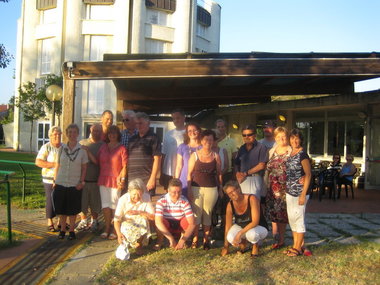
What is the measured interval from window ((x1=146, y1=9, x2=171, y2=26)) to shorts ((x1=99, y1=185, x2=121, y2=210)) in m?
24.6

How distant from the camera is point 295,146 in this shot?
4.79 metres

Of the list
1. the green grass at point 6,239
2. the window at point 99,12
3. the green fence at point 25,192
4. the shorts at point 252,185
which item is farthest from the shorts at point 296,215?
the window at point 99,12

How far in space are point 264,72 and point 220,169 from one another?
183 centimetres

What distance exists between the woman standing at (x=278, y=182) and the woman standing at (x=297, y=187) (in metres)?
0.08

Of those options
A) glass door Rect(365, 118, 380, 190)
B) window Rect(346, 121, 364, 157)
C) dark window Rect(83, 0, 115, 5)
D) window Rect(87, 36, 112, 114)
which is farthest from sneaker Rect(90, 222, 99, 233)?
dark window Rect(83, 0, 115, 5)

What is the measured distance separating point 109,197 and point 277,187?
7.25ft

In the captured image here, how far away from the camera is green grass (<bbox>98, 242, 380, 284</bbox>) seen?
4.01 meters

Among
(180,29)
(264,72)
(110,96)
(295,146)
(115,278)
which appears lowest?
(115,278)

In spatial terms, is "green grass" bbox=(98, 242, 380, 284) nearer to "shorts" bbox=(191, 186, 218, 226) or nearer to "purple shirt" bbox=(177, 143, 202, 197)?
"shorts" bbox=(191, 186, 218, 226)

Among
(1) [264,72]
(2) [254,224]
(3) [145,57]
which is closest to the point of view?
(2) [254,224]

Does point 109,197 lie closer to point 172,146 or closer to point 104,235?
point 104,235

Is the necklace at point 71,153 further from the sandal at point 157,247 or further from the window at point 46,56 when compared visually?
the window at point 46,56

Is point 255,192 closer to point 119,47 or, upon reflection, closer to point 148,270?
point 148,270

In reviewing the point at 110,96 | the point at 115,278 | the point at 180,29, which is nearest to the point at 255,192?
the point at 115,278
